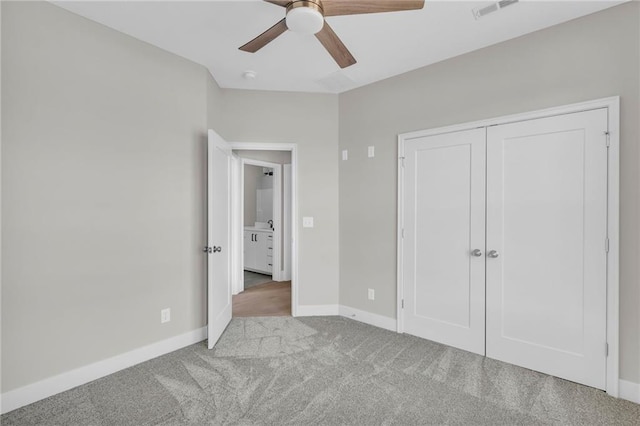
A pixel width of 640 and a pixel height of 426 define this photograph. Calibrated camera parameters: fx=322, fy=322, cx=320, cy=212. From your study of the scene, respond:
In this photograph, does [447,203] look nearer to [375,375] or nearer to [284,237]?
[375,375]

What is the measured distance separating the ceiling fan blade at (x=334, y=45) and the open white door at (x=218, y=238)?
137 cm

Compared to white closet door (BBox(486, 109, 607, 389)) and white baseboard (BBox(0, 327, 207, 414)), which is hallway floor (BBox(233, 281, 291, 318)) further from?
white closet door (BBox(486, 109, 607, 389))

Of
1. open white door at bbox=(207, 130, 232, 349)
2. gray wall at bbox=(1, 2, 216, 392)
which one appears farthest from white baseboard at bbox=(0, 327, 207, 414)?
open white door at bbox=(207, 130, 232, 349)

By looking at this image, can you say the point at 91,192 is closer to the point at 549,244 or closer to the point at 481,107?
the point at 481,107

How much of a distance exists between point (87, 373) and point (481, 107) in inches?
151

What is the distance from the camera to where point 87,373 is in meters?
2.40

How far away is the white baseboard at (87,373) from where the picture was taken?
2078 mm

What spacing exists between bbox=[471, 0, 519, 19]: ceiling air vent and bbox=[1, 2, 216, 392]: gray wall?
8.03 feet

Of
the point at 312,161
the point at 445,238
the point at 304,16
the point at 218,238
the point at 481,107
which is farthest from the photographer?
the point at 312,161

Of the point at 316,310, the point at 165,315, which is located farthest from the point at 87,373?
the point at 316,310

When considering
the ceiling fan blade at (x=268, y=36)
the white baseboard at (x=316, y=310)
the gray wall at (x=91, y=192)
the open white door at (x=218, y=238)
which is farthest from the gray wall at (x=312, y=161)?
the ceiling fan blade at (x=268, y=36)

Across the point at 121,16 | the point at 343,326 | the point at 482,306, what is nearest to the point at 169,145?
the point at 121,16

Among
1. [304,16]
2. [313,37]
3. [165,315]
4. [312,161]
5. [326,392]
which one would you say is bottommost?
[326,392]

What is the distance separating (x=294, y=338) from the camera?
3197 millimetres
